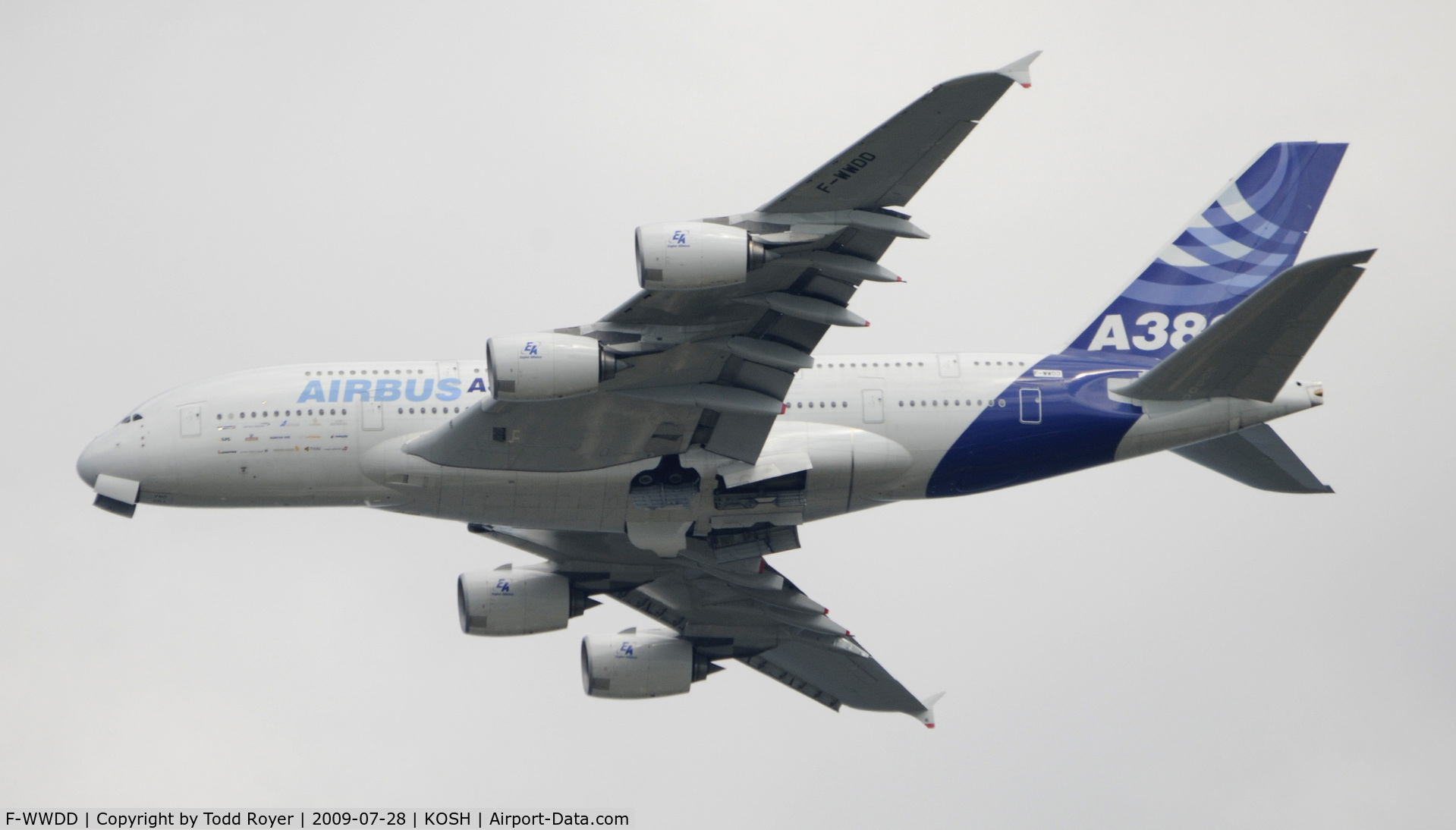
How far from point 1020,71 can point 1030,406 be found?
427 inches

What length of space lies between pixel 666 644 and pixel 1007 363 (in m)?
12.2

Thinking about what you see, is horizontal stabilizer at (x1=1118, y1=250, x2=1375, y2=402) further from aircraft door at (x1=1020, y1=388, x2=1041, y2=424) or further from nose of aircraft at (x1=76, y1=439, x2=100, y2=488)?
nose of aircraft at (x1=76, y1=439, x2=100, y2=488)

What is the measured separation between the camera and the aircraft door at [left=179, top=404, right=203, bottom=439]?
33.1 metres

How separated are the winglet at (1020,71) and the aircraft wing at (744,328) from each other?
2 centimetres

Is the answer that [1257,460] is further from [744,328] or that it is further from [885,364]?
[744,328]

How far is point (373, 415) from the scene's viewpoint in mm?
32750

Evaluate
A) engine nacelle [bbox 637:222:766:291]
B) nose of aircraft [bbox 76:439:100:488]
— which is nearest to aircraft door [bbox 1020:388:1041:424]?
engine nacelle [bbox 637:222:766:291]

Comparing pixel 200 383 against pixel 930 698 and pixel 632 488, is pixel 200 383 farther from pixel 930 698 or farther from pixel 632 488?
pixel 930 698

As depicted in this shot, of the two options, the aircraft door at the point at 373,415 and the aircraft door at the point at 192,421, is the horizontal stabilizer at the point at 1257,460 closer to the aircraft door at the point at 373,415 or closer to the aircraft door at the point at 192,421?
the aircraft door at the point at 373,415

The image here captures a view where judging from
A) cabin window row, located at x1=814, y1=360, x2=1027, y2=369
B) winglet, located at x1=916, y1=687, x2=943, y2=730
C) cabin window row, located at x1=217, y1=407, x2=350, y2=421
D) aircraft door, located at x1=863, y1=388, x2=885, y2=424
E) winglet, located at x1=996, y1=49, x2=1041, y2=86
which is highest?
winglet, located at x1=996, y1=49, x2=1041, y2=86

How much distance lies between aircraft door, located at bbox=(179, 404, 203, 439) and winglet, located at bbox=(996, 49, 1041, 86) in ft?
60.5

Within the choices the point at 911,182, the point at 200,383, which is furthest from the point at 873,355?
the point at 200,383

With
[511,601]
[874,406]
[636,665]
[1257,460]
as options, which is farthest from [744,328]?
[636,665]

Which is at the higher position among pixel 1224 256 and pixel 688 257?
pixel 688 257
